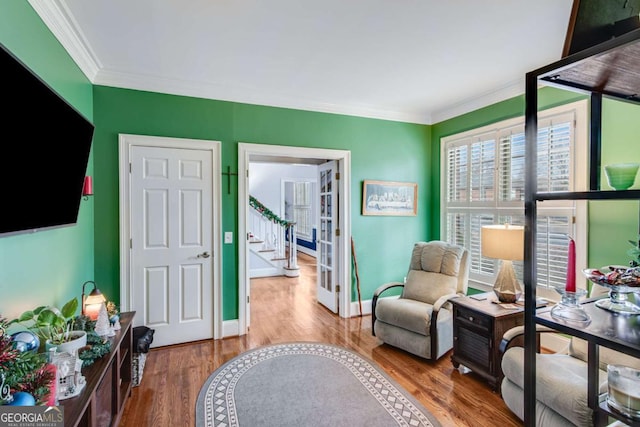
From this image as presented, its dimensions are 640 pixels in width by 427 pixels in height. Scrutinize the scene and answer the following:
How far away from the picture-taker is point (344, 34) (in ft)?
7.82

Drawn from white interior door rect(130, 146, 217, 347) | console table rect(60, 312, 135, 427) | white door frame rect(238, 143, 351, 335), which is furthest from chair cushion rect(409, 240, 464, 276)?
console table rect(60, 312, 135, 427)

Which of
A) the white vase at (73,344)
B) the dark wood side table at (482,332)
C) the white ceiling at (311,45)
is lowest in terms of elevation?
the dark wood side table at (482,332)

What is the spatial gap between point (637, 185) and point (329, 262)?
3.19 metres

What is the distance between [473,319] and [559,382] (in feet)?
2.94

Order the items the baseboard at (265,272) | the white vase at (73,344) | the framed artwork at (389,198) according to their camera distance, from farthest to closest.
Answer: the baseboard at (265,272), the framed artwork at (389,198), the white vase at (73,344)

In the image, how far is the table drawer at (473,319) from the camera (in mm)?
2545

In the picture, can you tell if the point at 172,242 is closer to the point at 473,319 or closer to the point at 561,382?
the point at 473,319

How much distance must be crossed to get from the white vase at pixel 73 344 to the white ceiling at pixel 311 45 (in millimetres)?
1915

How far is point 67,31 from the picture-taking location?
2.23 meters

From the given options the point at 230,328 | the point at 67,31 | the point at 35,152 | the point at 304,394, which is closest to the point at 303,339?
the point at 230,328

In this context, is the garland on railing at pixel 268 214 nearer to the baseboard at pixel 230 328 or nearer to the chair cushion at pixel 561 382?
the baseboard at pixel 230 328

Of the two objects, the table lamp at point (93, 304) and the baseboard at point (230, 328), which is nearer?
the table lamp at point (93, 304)

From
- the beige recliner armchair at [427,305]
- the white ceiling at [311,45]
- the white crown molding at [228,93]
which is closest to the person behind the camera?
the white ceiling at [311,45]

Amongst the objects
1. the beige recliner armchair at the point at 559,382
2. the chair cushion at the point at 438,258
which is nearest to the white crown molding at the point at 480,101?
the chair cushion at the point at 438,258
